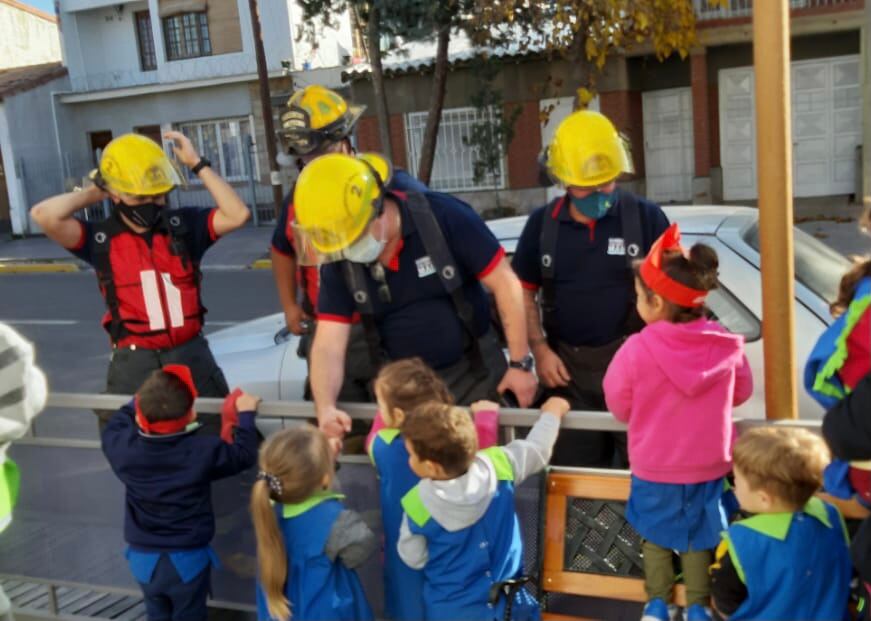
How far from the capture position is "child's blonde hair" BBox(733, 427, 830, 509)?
7.92ft

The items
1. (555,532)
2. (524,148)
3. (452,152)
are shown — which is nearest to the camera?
(555,532)

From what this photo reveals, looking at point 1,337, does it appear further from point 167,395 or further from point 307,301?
point 307,301

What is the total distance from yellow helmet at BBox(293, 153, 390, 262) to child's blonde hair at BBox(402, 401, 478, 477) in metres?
0.76

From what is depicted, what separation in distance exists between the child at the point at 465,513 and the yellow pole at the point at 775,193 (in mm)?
683

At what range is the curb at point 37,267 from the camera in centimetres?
1912

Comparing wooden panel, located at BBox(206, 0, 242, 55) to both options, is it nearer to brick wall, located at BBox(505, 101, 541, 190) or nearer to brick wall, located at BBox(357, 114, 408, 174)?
brick wall, located at BBox(357, 114, 408, 174)

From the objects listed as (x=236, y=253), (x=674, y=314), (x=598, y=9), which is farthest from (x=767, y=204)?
(x=236, y=253)

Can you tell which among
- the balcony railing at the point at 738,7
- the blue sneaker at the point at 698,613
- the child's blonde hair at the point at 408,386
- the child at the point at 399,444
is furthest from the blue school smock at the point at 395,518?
the balcony railing at the point at 738,7

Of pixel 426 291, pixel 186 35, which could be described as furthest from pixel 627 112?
pixel 426 291

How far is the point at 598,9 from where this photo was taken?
12133 mm

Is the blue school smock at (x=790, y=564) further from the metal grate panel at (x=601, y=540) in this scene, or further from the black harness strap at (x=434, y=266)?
the black harness strap at (x=434, y=266)

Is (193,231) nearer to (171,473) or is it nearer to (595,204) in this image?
(171,473)

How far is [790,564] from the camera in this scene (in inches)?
94.9

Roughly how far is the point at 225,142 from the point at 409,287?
23261 mm
